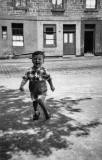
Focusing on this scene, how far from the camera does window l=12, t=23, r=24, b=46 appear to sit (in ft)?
69.9

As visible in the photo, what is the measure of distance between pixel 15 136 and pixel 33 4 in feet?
61.3

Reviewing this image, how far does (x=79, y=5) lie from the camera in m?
21.9

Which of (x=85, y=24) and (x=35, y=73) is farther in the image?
(x=85, y=24)

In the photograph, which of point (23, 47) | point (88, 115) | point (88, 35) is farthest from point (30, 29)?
point (88, 115)

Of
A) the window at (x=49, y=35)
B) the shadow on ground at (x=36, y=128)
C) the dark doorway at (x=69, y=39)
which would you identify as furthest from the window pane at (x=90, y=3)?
the shadow on ground at (x=36, y=128)

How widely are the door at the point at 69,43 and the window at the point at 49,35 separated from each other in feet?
3.83

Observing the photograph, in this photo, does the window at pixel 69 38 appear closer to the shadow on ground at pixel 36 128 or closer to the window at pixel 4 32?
the window at pixel 4 32

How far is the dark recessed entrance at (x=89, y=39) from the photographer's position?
74.7ft

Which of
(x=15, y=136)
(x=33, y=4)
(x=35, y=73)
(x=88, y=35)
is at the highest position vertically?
(x=33, y=4)

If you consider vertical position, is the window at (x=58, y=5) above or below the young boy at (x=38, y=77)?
above

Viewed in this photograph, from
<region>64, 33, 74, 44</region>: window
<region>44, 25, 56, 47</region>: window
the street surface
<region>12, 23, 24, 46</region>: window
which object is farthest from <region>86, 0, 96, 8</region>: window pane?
the street surface

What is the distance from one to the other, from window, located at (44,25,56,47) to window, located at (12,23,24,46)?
218cm

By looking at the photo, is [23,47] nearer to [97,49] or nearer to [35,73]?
[97,49]

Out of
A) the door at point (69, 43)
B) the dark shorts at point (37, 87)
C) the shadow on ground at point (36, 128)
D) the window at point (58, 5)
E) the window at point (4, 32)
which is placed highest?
the window at point (58, 5)
